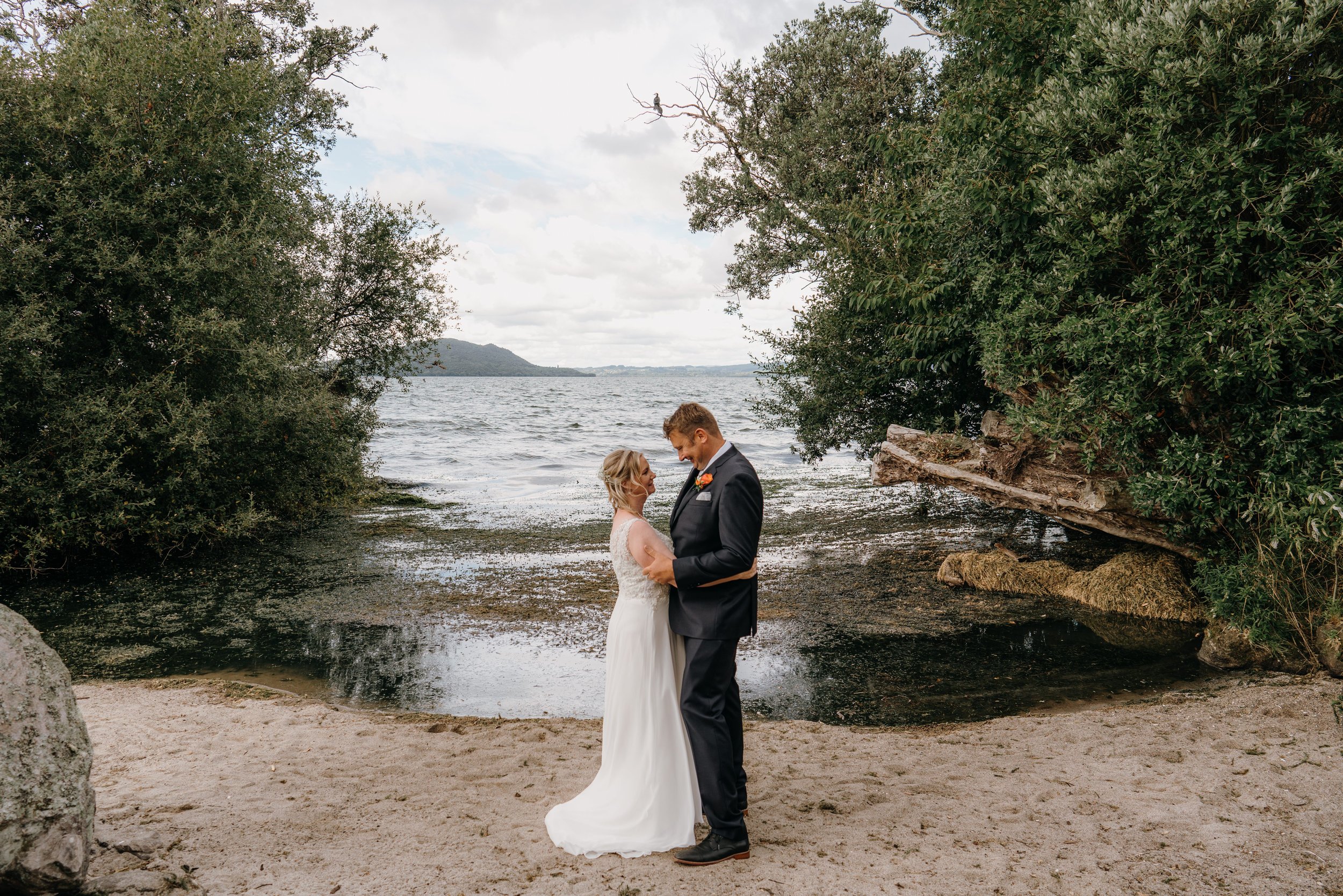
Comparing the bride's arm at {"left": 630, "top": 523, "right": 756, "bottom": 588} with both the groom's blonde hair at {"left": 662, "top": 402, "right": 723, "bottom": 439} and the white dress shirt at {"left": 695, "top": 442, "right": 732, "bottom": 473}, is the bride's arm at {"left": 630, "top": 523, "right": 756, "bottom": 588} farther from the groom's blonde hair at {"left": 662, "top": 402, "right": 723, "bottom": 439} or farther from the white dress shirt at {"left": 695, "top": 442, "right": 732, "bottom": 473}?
the groom's blonde hair at {"left": 662, "top": 402, "right": 723, "bottom": 439}

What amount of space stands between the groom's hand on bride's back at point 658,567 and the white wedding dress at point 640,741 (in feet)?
0.58

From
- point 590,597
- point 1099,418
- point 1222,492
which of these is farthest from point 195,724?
point 1222,492

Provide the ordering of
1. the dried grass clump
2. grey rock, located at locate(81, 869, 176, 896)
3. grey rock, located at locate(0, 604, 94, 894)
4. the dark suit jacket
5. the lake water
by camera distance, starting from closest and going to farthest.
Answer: grey rock, located at locate(0, 604, 94, 894), grey rock, located at locate(81, 869, 176, 896), the dark suit jacket, the lake water, the dried grass clump

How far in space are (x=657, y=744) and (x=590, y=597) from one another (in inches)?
285

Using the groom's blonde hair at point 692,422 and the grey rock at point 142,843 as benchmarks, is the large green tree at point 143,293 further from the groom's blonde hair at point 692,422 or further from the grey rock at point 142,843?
the groom's blonde hair at point 692,422

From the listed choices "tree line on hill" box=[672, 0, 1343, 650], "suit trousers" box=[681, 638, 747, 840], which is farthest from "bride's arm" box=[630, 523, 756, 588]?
"tree line on hill" box=[672, 0, 1343, 650]

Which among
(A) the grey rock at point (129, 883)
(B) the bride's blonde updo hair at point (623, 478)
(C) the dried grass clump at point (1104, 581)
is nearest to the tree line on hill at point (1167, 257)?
(C) the dried grass clump at point (1104, 581)

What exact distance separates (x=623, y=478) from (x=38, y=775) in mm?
3384

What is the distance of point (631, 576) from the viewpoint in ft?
16.7

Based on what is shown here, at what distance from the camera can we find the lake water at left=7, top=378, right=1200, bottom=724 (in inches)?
337

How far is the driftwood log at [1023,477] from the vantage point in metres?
10.7

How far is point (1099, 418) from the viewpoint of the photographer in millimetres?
9023

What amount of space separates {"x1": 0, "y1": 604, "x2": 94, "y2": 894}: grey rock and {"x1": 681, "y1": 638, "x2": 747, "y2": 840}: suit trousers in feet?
10.9

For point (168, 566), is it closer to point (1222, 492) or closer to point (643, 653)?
point (643, 653)
